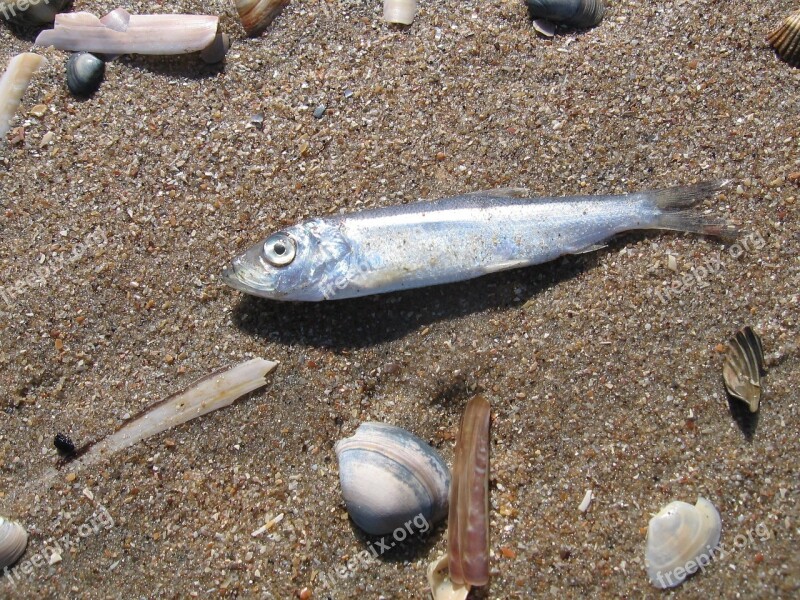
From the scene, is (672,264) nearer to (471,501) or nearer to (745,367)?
(745,367)

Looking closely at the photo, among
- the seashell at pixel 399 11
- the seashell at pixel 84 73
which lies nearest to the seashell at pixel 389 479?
the seashell at pixel 399 11

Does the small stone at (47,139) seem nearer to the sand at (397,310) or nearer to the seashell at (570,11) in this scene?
the sand at (397,310)

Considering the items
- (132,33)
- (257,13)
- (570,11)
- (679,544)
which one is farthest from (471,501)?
(132,33)

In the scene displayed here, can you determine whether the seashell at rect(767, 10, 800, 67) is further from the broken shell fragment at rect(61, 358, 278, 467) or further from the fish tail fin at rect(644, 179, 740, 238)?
the broken shell fragment at rect(61, 358, 278, 467)

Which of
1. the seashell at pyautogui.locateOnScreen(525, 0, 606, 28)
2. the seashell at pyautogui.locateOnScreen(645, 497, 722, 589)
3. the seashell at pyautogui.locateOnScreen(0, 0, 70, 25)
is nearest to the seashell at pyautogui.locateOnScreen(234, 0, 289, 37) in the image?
the seashell at pyautogui.locateOnScreen(0, 0, 70, 25)

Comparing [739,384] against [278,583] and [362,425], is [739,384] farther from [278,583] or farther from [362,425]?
[278,583]

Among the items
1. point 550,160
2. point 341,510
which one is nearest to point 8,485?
point 341,510
